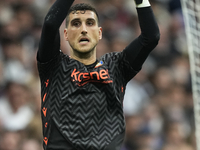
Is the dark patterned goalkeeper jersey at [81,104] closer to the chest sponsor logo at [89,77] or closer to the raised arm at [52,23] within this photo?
the chest sponsor logo at [89,77]

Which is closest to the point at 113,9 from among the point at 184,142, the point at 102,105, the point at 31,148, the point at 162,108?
the point at 162,108

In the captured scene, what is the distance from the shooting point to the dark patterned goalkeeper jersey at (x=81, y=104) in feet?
9.71

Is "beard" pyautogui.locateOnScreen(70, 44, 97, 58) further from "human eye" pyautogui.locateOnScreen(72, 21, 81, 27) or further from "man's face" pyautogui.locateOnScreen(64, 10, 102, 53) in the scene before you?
"human eye" pyautogui.locateOnScreen(72, 21, 81, 27)

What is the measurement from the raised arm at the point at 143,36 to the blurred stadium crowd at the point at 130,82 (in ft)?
Result: 9.23

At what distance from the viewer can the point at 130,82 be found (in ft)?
22.4

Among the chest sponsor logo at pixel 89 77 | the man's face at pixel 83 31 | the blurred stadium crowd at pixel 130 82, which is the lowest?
the blurred stadium crowd at pixel 130 82

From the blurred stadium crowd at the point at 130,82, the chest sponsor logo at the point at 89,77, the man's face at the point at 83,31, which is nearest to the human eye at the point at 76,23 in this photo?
the man's face at the point at 83,31

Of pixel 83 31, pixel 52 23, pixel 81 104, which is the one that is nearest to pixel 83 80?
pixel 81 104

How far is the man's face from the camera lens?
3.11m

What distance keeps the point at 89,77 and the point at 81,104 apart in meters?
0.21

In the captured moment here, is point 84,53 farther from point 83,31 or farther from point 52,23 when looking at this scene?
point 52,23

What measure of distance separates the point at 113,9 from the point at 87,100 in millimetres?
4915

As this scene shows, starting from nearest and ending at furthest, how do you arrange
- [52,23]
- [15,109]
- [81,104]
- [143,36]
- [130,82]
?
[52,23], [81,104], [143,36], [15,109], [130,82]

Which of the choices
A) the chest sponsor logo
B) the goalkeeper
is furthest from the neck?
the chest sponsor logo
